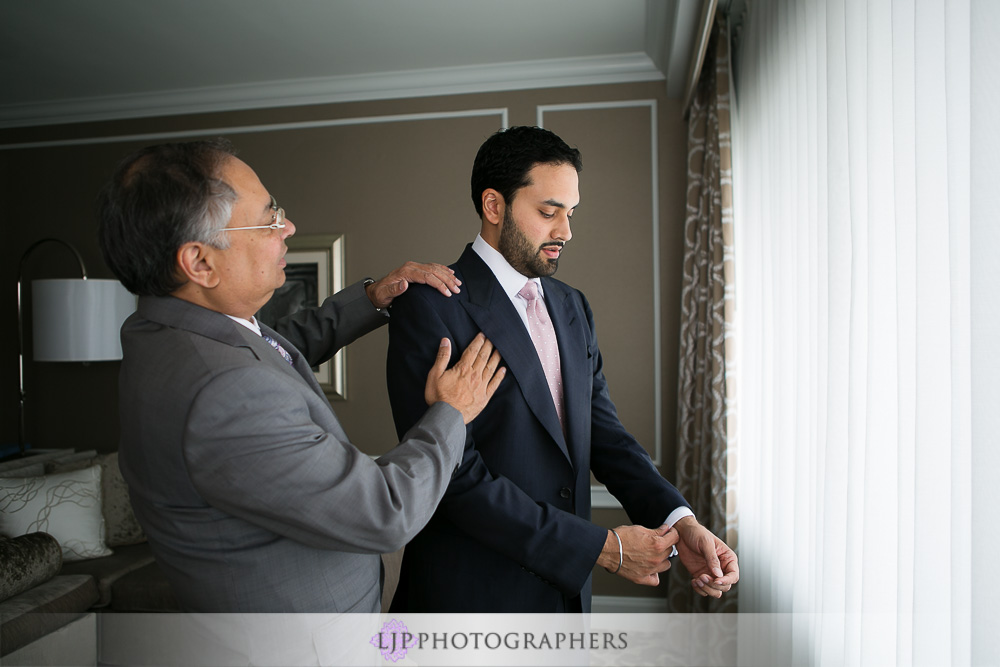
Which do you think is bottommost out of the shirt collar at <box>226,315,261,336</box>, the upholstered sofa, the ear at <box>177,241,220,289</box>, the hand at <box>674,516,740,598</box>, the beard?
the upholstered sofa

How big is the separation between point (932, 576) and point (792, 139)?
1.45 meters

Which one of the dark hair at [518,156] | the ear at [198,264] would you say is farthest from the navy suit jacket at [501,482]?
the ear at [198,264]

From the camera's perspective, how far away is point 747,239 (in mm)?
2961

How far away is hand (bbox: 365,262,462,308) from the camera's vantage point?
4.94 feet

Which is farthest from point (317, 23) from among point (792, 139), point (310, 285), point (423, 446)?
point (423, 446)

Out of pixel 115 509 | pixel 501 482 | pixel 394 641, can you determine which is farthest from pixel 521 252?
pixel 115 509

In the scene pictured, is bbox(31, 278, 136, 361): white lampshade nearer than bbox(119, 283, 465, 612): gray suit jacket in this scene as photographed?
No

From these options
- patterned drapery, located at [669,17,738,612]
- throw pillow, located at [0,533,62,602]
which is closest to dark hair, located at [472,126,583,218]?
patterned drapery, located at [669,17,738,612]

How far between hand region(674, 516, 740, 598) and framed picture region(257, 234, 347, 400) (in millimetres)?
3044

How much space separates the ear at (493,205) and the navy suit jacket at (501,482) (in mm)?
120

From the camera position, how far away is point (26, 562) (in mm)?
2648

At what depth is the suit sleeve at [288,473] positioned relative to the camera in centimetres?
98

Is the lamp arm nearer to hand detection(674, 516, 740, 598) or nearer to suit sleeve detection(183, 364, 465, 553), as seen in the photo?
suit sleeve detection(183, 364, 465, 553)

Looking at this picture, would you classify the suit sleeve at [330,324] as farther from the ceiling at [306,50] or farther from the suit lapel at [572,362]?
the ceiling at [306,50]
